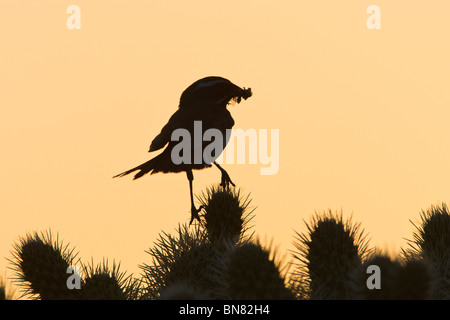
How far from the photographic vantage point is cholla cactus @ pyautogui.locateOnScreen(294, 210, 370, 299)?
6160mm

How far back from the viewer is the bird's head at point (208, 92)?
8.05m

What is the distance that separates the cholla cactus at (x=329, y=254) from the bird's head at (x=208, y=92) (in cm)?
232

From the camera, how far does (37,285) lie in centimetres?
689

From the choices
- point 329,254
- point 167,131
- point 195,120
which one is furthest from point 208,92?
point 329,254

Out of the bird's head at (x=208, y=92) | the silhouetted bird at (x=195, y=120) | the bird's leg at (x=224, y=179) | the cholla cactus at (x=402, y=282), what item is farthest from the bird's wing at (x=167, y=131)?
the cholla cactus at (x=402, y=282)

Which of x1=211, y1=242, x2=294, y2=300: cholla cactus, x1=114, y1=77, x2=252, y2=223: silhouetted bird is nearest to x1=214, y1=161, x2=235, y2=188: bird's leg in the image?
x1=114, y1=77, x2=252, y2=223: silhouetted bird

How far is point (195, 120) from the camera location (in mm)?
7738

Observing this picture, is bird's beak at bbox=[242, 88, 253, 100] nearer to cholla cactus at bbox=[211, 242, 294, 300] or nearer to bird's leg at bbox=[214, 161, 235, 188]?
bird's leg at bbox=[214, 161, 235, 188]

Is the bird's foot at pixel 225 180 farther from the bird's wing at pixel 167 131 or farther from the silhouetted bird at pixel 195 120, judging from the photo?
the bird's wing at pixel 167 131

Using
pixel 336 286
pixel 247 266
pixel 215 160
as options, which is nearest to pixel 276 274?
pixel 247 266
